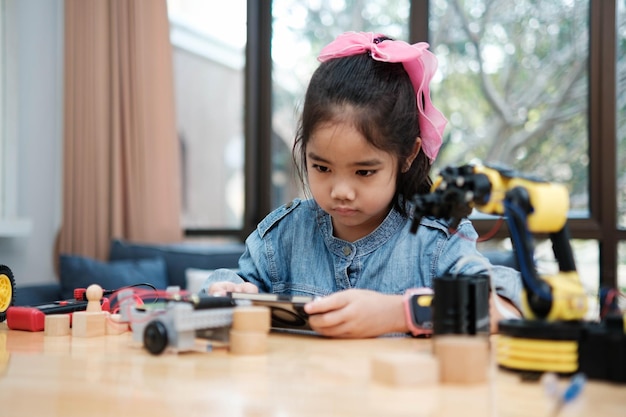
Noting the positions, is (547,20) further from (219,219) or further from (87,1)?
(87,1)

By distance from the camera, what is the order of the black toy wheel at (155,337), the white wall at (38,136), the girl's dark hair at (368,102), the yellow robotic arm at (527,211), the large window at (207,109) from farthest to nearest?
1. the large window at (207,109)
2. the white wall at (38,136)
3. the girl's dark hair at (368,102)
4. the black toy wheel at (155,337)
5. the yellow robotic arm at (527,211)

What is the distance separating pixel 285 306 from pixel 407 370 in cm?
33

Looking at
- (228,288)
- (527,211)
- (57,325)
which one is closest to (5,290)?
(57,325)

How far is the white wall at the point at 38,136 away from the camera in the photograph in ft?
10.2

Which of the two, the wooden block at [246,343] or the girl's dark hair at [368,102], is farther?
the girl's dark hair at [368,102]

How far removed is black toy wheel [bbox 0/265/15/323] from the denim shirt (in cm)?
32

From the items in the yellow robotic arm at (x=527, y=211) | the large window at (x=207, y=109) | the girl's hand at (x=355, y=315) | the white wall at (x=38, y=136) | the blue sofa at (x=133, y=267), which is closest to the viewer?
the yellow robotic arm at (x=527, y=211)

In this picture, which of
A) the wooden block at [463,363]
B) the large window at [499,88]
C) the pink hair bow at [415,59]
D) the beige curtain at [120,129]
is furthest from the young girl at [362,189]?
the beige curtain at [120,129]

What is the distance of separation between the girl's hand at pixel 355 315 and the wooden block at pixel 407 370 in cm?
27

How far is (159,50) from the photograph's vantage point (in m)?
3.17

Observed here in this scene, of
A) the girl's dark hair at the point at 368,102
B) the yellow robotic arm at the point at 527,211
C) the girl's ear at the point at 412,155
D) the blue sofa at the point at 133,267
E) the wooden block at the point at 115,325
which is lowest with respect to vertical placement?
the blue sofa at the point at 133,267

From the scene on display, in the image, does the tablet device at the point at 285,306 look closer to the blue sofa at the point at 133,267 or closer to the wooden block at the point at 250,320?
the wooden block at the point at 250,320

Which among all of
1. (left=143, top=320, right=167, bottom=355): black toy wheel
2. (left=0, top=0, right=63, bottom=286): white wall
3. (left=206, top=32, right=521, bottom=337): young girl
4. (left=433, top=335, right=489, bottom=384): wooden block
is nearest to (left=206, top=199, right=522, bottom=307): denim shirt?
(left=206, top=32, right=521, bottom=337): young girl

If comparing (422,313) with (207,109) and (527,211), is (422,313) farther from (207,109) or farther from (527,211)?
(207,109)
